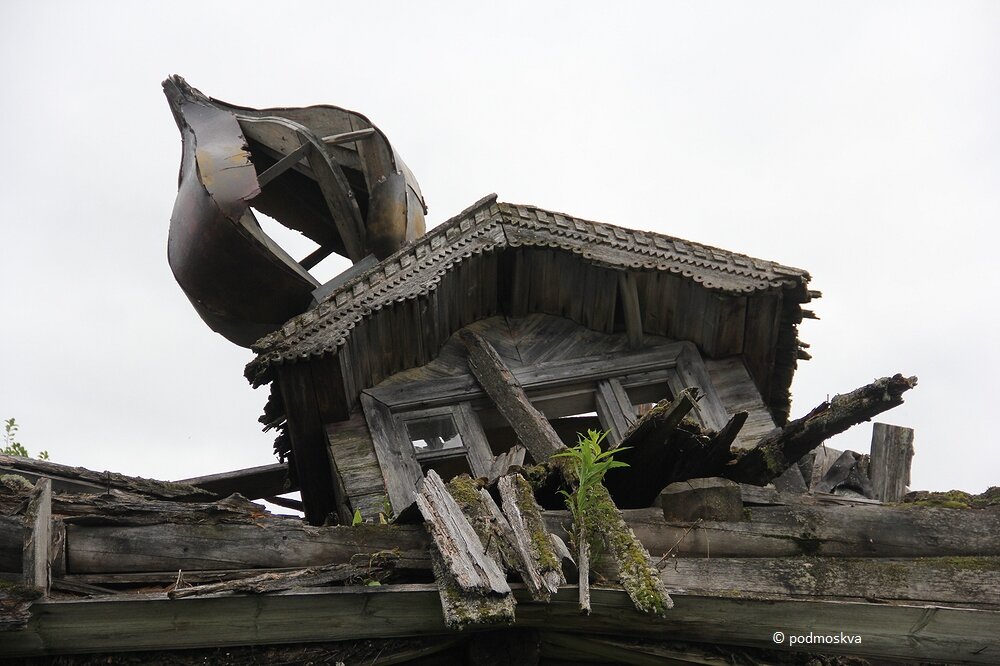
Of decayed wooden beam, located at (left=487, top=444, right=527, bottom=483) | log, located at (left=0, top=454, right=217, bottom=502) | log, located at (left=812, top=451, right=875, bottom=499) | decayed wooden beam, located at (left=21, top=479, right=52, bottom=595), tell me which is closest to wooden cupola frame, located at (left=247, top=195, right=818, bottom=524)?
log, located at (left=812, top=451, right=875, bottom=499)

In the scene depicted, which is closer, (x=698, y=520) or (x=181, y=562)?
(x=181, y=562)

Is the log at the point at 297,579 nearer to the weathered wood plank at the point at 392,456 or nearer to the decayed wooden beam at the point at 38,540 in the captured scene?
the decayed wooden beam at the point at 38,540

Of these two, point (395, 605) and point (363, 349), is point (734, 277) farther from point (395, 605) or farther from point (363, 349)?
point (395, 605)

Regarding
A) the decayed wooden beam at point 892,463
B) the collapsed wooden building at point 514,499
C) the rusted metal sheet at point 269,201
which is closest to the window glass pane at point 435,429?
the collapsed wooden building at point 514,499

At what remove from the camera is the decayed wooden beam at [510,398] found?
25.8 ft

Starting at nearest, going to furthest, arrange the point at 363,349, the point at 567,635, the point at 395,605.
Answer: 1. the point at 395,605
2. the point at 567,635
3. the point at 363,349

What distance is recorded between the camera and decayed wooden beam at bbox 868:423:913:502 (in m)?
7.57

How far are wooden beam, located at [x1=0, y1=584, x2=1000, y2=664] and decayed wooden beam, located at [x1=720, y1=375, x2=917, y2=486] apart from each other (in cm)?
118

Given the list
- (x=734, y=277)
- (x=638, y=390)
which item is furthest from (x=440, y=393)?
(x=734, y=277)

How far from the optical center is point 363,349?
27.2ft

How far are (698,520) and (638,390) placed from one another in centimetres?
364

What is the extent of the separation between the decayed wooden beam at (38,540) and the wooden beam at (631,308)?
552 cm

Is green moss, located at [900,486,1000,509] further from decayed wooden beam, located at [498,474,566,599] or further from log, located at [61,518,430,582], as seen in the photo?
log, located at [61,518,430,582]

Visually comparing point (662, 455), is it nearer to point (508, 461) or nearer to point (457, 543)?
point (508, 461)
